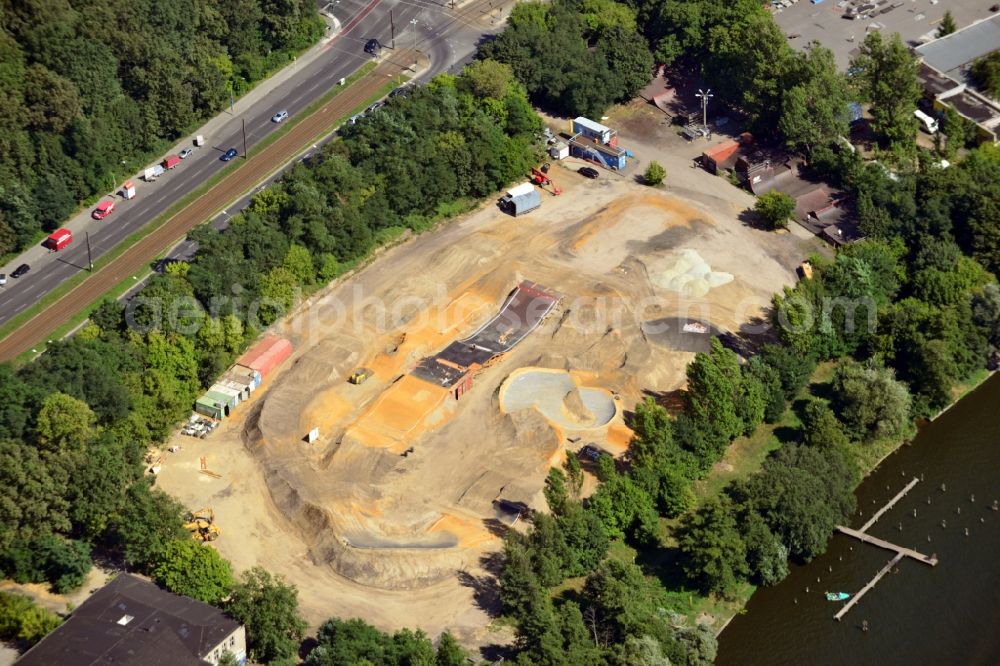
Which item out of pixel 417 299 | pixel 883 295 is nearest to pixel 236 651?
pixel 417 299

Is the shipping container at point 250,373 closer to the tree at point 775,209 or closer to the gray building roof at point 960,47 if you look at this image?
the tree at point 775,209

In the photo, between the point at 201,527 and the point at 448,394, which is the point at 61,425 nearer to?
the point at 201,527

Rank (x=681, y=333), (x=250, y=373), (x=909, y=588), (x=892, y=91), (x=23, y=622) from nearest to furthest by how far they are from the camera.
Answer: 1. (x=23, y=622)
2. (x=909, y=588)
3. (x=250, y=373)
4. (x=681, y=333)
5. (x=892, y=91)

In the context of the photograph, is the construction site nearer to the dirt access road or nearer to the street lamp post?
the street lamp post

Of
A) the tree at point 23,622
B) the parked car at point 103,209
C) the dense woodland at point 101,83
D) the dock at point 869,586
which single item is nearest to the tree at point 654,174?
the dense woodland at point 101,83

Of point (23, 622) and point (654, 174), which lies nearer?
point (23, 622)

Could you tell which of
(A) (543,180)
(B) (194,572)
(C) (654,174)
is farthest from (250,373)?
(C) (654,174)

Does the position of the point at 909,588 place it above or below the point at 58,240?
below
